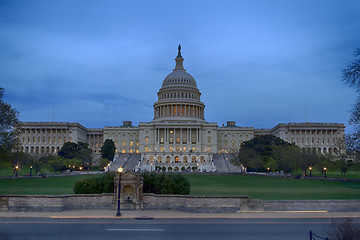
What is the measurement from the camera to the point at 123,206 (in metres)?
27.1

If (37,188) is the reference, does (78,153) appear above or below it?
above

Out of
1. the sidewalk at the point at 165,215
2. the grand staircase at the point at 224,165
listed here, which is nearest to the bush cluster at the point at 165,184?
the sidewalk at the point at 165,215

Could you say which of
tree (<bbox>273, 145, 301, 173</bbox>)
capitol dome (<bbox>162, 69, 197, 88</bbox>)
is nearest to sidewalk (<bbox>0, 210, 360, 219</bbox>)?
tree (<bbox>273, 145, 301, 173</bbox>)

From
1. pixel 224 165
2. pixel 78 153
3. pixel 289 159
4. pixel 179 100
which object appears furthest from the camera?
pixel 179 100

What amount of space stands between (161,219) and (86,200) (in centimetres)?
688

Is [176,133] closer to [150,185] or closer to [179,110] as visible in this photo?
[179,110]

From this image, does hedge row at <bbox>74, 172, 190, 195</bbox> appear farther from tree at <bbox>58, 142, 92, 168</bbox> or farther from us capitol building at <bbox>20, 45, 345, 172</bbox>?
us capitol building at <bbox>20, 45, 345, 172</bbox>

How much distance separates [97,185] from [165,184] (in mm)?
5501

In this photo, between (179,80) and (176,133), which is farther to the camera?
(179,80)

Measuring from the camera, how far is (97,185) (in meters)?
30.8

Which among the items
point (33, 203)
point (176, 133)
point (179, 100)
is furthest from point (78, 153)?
point (33, 203)

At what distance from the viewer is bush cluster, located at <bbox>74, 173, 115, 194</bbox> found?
30.3 meters

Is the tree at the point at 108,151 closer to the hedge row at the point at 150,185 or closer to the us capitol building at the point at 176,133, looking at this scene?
the us capitol building at the point at 176,133

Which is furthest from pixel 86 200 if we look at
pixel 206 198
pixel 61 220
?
pixel 206 198
